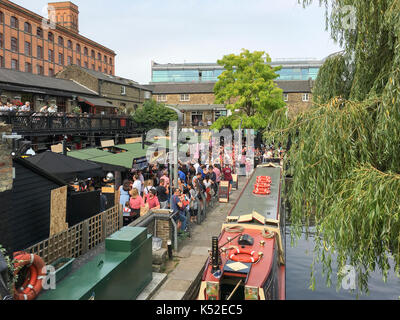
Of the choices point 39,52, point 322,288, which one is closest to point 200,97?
point 39,52

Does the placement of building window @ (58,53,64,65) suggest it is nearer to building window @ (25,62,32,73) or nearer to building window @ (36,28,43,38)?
building window @ (36,28,43,38)

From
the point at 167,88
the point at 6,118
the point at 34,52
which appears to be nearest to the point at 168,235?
the point at 6,118

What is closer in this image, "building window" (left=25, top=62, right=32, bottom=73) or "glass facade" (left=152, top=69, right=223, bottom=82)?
"building window" (left=25, top=62, right=32, bottom=73)

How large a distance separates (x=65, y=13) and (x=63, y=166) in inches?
2722

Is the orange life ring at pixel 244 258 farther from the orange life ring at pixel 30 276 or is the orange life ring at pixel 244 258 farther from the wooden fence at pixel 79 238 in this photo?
the wooden fence at pixel 79 238

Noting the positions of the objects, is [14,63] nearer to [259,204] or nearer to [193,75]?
[193,75]

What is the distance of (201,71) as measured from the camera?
268ft

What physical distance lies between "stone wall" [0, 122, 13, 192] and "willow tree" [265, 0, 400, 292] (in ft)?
16.7

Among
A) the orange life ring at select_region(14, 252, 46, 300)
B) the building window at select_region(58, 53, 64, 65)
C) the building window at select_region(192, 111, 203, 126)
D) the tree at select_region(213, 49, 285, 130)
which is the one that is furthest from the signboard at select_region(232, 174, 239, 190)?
the building window at select_region(58, 53, 64, 65)

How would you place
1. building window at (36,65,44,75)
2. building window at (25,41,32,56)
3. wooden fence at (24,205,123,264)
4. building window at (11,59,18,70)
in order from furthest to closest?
building window at (36,65,44,75)
building window at (25,41,32,56)
building window at (11,59,18,70)
wooden fence at (24,205,123,264)

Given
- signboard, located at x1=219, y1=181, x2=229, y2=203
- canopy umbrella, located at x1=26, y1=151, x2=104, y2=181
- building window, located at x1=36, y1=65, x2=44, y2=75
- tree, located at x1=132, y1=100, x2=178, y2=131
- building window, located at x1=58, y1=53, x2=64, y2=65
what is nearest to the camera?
canopy umbrella, located at x1=26, y1=151, x2=104, y2=181

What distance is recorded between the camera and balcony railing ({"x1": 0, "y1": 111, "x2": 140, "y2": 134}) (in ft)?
55.1

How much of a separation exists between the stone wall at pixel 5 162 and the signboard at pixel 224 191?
1177cm
